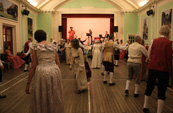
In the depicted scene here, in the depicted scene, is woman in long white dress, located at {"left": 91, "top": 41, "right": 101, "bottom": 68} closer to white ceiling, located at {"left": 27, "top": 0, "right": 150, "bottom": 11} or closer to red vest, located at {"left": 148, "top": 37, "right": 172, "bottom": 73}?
red vest, located at {"left": 148, "top": 37, "right": 172, "bottom": 73}

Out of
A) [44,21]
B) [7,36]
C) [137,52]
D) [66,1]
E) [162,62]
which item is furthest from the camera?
[66,1]

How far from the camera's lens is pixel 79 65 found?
4.46 meters

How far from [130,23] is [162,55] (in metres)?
12.4

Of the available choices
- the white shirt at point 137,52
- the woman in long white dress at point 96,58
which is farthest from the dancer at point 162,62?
the woman in long white dress at point 96,58

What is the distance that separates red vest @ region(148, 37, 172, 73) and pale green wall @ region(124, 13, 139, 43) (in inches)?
481

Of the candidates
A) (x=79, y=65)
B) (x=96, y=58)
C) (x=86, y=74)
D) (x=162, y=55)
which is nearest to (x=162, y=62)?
(x=162, y=55)

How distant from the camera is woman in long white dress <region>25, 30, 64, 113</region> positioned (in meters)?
2.23

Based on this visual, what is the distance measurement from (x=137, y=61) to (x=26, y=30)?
9.73m

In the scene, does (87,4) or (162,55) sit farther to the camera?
(87,4)

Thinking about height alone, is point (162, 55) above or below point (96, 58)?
above

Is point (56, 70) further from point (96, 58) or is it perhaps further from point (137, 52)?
point (96, 58)

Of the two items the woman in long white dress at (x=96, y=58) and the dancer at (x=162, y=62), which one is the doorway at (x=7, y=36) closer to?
the woman in long white dress at (x=96, y=58)

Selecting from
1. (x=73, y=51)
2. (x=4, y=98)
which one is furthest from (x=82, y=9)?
(x=4, y=98)

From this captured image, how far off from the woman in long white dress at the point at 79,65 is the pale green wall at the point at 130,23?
11.1 meters
